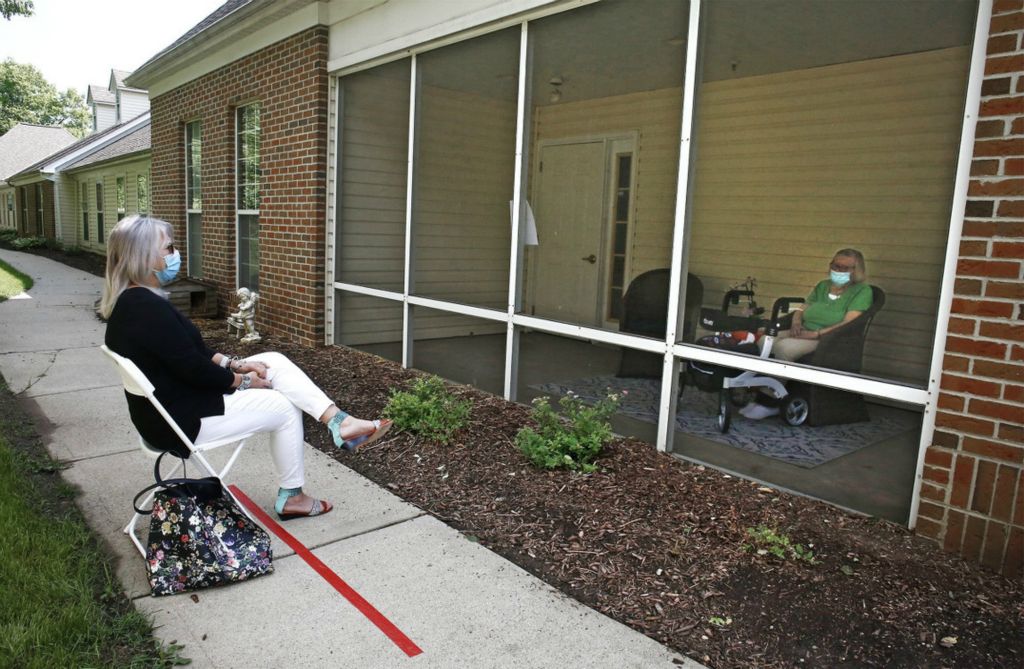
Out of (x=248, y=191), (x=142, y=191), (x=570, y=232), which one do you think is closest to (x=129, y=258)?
(x=570, y=232)

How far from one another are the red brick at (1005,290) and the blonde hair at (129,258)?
10.7 feet

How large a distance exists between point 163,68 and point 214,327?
4.09 meters

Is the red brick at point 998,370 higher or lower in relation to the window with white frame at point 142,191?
lower

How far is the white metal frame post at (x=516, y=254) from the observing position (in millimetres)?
4984

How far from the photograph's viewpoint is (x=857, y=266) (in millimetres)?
3896

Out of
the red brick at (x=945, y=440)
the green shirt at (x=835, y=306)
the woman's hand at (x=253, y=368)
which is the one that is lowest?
the red brick at (x=945, y=440)

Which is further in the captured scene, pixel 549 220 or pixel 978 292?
pixel 549 220

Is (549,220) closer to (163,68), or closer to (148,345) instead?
(148,345)

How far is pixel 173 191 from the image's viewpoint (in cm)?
1020

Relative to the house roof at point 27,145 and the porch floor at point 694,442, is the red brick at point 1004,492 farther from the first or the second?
the house roof at point 27,145

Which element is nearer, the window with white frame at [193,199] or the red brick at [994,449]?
the red brick at [994,449]

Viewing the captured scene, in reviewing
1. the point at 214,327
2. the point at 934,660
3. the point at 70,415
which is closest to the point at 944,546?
the point at 934,660

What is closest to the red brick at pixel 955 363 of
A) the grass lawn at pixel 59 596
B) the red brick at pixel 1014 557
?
the red brick at pixel 1014 557

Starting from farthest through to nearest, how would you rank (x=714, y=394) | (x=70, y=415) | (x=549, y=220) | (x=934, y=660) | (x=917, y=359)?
(x=549, y=220) → (x=70, y=415) → (x=714, y=394) → (x=917, y=359) → (x=934, y=660)
